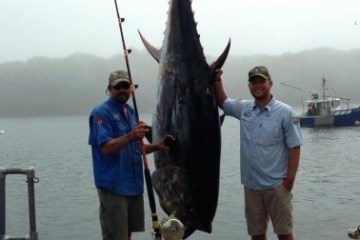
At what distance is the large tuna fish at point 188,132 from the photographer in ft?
11.3

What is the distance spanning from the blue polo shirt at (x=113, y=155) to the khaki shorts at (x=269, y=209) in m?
0.99

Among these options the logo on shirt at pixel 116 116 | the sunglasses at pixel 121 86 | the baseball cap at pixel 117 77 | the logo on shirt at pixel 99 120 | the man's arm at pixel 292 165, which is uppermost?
the baseball cap at pixel 117 77

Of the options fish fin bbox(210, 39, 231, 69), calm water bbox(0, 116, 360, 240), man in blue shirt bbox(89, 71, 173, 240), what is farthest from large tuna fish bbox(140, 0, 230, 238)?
calm water bbox(0, 116, 360, 240)

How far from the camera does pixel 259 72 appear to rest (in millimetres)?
3910

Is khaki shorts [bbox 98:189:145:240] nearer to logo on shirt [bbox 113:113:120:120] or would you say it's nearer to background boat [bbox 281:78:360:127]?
logo on shirt [bbox 113:113:120:120]

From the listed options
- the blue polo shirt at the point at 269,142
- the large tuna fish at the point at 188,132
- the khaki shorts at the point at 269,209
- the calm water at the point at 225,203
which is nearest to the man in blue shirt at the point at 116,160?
the large tuna fish at the point at 188,132

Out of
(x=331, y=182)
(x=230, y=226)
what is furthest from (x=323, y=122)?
(x=230, y=226)

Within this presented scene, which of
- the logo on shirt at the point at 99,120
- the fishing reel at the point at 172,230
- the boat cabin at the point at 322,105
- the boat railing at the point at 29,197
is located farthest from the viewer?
the boat cabin at the point at 322,105

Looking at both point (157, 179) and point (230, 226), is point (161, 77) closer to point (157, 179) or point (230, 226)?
point (157, 179)

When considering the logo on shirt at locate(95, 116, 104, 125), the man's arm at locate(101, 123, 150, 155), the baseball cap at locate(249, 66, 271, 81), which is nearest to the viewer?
the man's arm at locate(101, 123, 150, 155)

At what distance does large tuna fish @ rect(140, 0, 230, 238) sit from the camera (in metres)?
3.43

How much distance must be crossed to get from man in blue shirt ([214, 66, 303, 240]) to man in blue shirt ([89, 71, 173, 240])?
0.75 m

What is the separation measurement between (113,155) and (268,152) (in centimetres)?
122

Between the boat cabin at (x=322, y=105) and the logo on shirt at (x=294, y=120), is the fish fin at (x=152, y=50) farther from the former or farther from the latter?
the boat cabin at (x=322, y=105)
